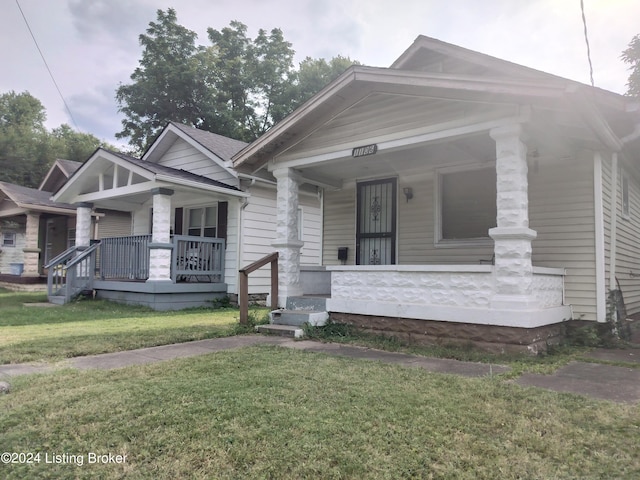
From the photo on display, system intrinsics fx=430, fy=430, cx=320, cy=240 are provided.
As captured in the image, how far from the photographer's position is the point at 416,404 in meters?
3.21

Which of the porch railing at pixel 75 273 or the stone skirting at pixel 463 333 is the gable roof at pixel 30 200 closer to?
the porch railing at pixel 75 273

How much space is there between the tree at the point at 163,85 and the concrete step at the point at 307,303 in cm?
2131

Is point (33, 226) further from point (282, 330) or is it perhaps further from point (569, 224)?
point (569, 224)

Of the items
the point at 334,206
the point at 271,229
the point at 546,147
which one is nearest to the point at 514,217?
the point at 546,147

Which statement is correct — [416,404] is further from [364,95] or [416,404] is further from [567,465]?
[364,95]

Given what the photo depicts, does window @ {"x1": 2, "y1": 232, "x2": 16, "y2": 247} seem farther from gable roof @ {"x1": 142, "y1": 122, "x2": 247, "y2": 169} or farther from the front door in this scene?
the front door

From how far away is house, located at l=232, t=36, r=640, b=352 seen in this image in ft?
17.0

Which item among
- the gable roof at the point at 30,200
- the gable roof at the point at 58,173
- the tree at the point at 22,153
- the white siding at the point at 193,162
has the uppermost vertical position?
the tree at the point at 22,153

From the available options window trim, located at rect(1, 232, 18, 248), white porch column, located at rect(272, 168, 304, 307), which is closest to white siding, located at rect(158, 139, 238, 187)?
white porch column, located at rect(272, 168, 304, 307)

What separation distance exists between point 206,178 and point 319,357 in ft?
25.7

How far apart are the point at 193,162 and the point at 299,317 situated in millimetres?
7432

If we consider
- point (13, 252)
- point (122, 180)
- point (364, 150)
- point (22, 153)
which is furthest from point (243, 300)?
point (22, 153)

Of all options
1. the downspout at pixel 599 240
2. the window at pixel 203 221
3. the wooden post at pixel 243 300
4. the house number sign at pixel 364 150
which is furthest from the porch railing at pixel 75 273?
the downspout at pixel 599 240

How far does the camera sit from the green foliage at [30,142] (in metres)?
30.6
